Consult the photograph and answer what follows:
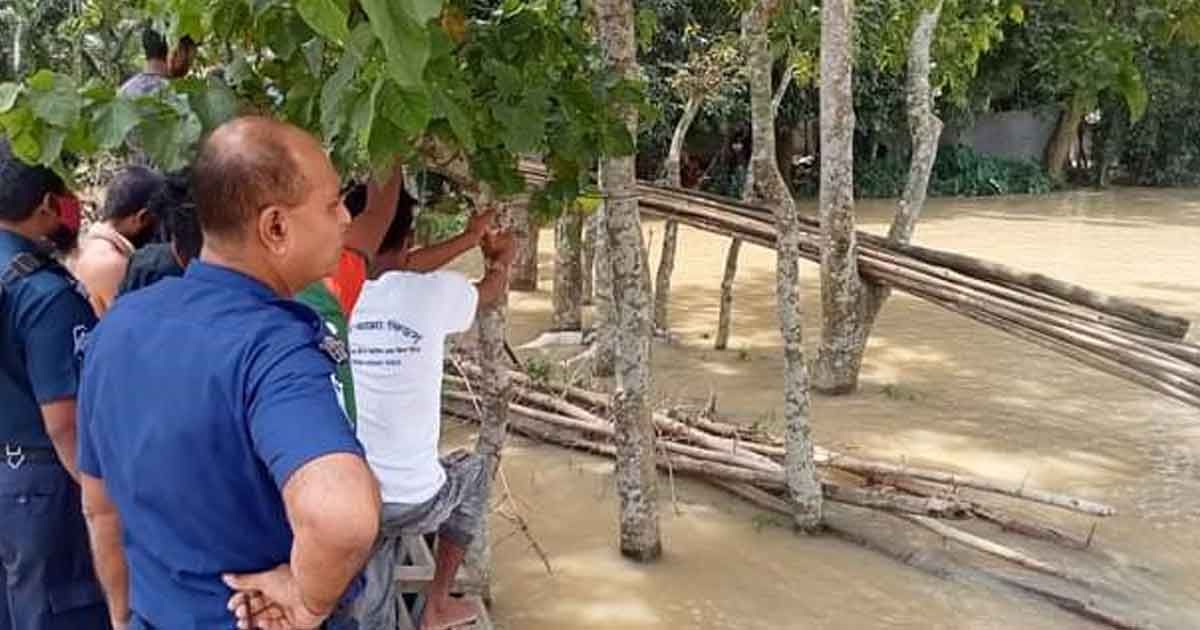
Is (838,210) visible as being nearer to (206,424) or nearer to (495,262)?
(495,262)

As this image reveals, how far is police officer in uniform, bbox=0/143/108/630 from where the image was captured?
86.4 inches

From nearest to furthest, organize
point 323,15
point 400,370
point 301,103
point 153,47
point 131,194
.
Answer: point 323,15
point 301,103
point 400,370
point 131,194
point 153,47

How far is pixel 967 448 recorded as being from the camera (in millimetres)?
6020

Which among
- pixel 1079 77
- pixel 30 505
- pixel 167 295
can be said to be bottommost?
pixel 30 505

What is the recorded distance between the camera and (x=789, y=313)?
4.70 metres

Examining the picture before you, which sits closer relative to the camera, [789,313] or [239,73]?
[239,73]

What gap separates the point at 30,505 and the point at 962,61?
22.9 feet

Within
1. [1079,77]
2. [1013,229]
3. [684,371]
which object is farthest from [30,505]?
[1013,229]

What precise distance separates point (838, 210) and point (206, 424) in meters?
5.38

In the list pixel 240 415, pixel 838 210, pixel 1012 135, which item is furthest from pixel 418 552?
pixel 1012 135

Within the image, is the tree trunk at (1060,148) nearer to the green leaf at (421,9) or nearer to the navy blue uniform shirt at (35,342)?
the navy blue uniform shirt at (35,342)

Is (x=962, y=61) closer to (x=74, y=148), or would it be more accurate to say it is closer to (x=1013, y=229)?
(x=74, y=148)

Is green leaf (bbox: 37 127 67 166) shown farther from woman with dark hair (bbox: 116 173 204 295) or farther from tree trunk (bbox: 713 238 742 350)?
tree trunk (bbox: 713 238 742 350)

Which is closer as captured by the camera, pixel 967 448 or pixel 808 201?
pixel 967 448
